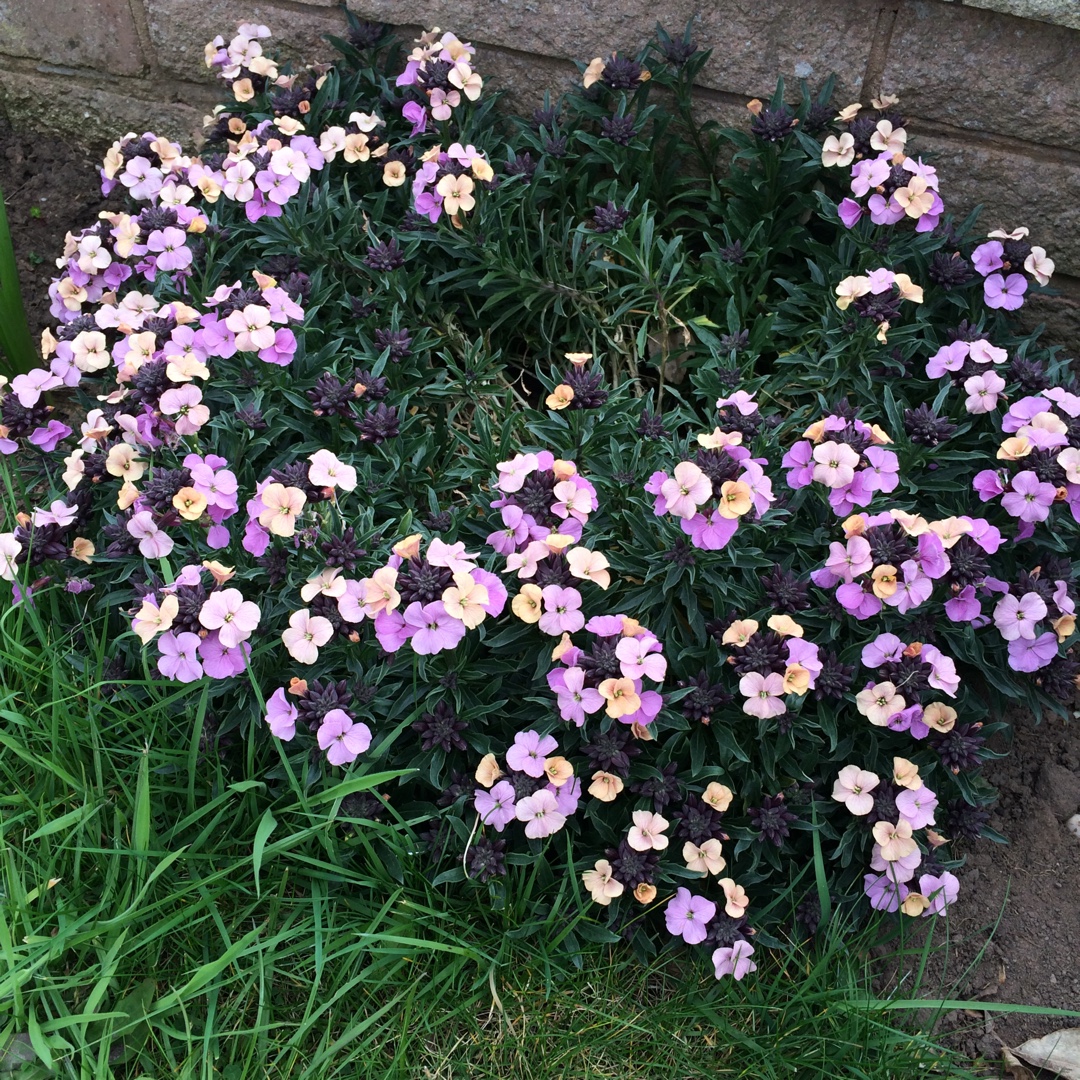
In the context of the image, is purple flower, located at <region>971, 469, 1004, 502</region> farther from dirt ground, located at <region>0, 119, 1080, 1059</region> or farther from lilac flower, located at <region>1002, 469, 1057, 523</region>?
dirt ground, located at <region>0, 119, 1080, 1059</region>

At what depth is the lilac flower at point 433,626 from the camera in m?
1.86

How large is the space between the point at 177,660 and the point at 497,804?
0.69 metres

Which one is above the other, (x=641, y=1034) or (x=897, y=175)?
(x=897, y=175)

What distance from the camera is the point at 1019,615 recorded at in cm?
204

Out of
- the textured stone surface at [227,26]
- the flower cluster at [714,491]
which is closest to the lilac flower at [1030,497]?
the flower cluster at [714,491]

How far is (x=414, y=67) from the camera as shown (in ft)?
9.17

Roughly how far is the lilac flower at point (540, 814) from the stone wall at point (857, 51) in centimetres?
199

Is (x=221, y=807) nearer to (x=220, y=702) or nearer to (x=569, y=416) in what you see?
(x=220, y=702)

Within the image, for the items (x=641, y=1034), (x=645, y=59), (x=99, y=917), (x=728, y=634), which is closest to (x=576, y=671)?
(x=728, y=634)

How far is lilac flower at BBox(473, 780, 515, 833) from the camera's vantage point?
1.93 m

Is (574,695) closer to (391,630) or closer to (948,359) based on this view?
(391,630)

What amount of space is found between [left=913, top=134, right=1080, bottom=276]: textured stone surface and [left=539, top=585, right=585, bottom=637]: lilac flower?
1.70 metres

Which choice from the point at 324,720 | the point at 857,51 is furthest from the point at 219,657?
the point at 857,51

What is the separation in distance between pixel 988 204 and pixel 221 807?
2469 mm
